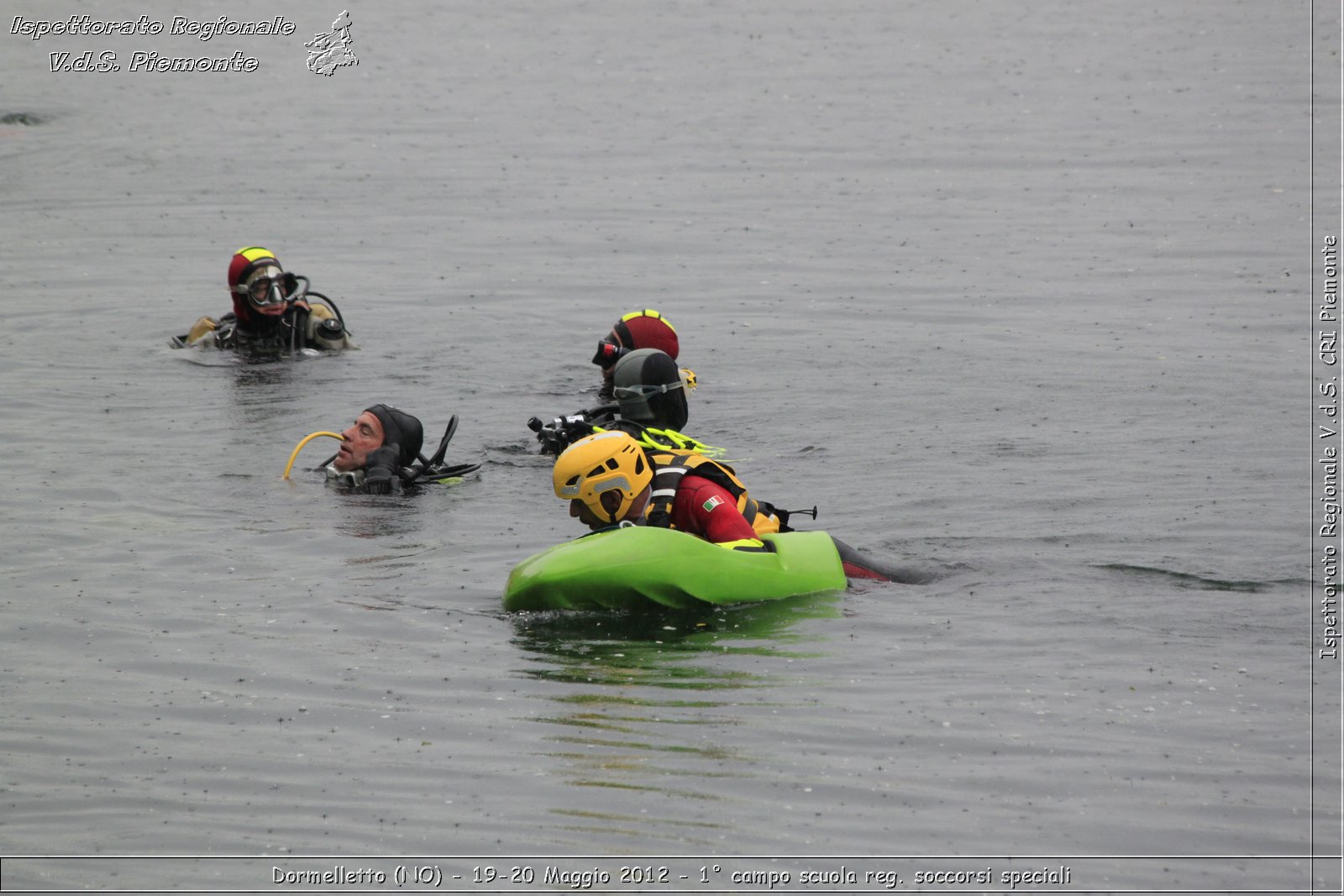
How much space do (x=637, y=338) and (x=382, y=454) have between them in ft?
7.38

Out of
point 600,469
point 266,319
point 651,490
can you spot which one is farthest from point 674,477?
point 266,319

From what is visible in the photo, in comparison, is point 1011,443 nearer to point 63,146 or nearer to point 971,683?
point 971,683

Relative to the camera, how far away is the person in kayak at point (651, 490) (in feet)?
29.1

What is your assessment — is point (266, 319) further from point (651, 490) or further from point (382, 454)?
point (651, 490)

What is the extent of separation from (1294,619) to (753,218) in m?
13.7

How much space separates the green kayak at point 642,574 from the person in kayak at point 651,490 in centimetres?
13

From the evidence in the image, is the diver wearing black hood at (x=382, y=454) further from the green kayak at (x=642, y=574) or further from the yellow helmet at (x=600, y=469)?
the yellow helmet at (x=600, y=469)

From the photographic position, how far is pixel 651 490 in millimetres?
9242

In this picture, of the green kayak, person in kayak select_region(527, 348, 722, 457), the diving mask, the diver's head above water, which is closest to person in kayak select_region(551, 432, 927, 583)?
the green kayak

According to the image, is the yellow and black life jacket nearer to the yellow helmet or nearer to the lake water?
the yellow helmet

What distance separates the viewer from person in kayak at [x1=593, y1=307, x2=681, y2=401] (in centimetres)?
1279

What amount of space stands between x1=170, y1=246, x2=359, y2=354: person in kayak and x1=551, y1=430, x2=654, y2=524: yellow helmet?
7262 mm

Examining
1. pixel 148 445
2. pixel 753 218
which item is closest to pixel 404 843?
pixel 148 445

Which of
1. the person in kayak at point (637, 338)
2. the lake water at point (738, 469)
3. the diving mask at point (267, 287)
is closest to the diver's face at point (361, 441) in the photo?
the lake water at point (738, 469)
